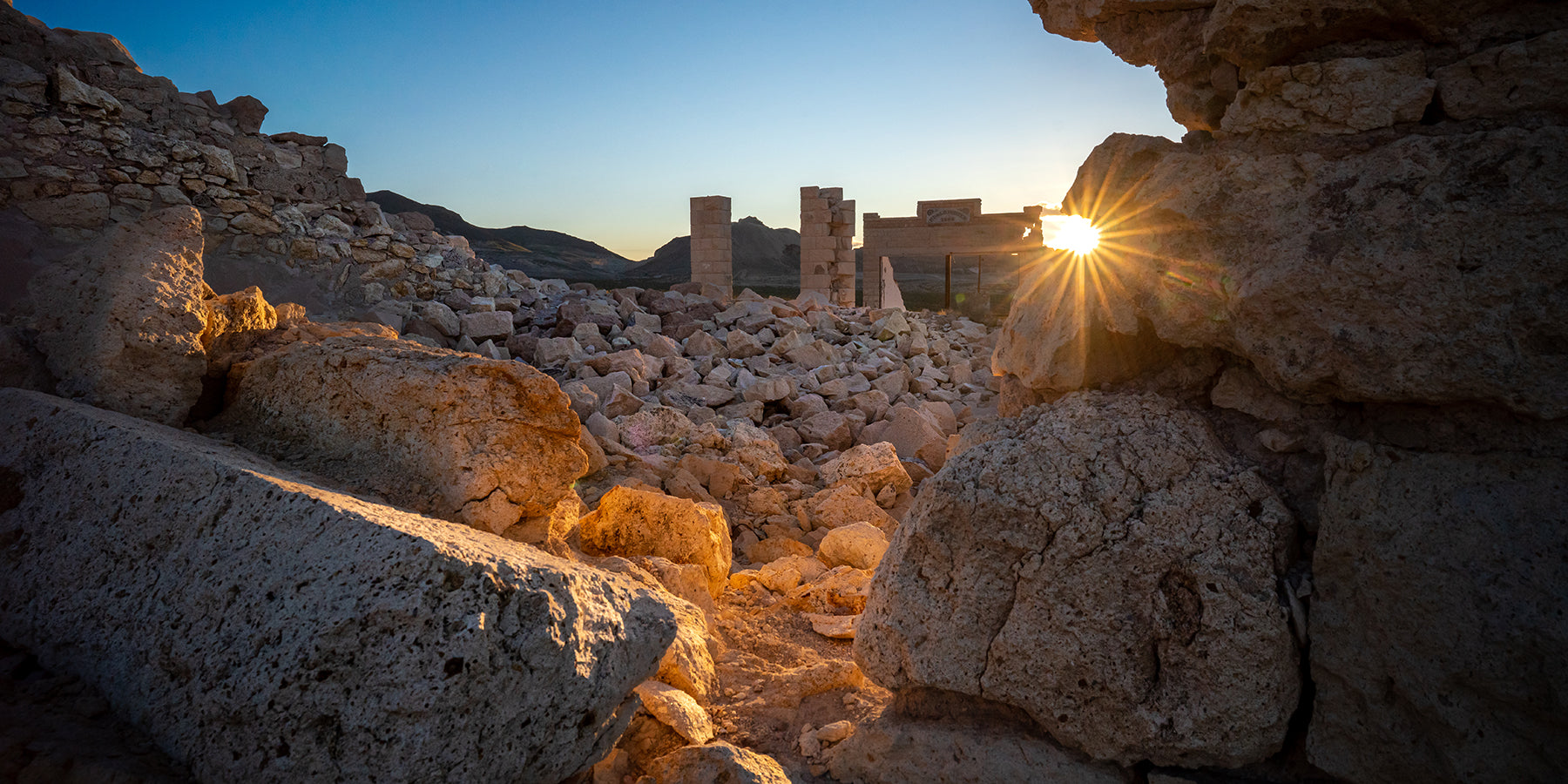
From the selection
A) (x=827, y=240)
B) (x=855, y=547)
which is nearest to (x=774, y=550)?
(x=855, y=547)

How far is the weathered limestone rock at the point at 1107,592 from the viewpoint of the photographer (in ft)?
5.77

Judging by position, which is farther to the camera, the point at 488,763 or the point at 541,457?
the point at 541,457

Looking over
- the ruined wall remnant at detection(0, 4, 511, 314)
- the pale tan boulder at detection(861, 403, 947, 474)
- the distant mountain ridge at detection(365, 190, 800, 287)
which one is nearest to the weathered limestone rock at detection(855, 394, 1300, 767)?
the pale tan boulder at detection(861, 403, 947, 474)

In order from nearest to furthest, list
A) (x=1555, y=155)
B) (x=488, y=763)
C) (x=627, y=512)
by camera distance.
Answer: (x=488, y=763) → (x=1555, y=155) → (x=627, y=512)

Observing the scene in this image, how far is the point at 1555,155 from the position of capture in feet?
5.19

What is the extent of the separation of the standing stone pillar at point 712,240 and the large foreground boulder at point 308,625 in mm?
13343

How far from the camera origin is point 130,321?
8.39 feet

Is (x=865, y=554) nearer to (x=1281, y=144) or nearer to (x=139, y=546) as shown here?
(x=1281, y=144)

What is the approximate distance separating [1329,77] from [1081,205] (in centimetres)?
74

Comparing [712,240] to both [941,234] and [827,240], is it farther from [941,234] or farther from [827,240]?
[941,234]

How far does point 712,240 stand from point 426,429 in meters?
13.0

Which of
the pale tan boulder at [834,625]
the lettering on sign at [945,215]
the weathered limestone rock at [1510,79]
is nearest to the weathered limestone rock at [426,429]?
the pale tan boulder at [834,625]

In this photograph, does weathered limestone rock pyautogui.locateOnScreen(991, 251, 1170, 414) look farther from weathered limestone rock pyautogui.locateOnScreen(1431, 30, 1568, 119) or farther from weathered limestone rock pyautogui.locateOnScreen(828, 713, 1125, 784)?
weathered limestone rock pyautogui.locateOnScreen(828, 713, 1125, 784)

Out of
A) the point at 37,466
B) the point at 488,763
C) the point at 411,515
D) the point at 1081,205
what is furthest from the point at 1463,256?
the point at 37,466
